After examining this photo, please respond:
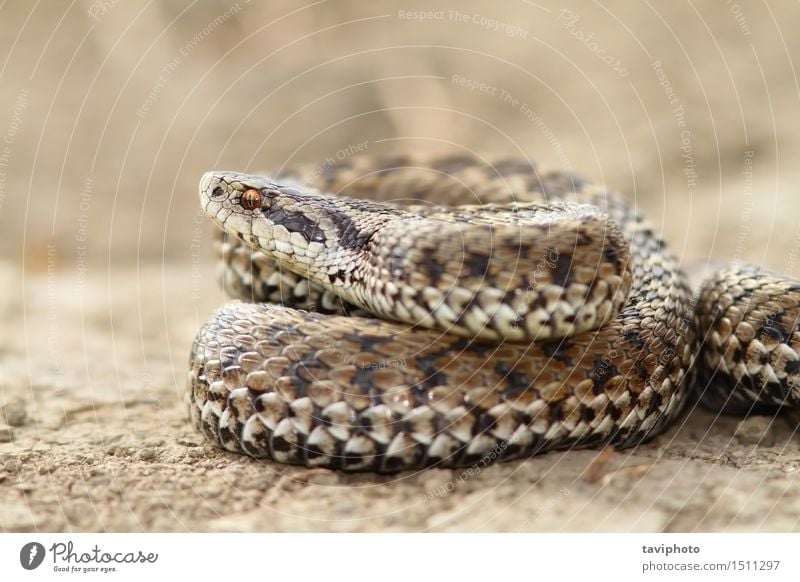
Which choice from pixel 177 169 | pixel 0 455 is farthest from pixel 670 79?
pixel 0 455

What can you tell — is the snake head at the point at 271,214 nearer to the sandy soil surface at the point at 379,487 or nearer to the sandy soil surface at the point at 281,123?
A: the sandy soil surface at the point at 379,487

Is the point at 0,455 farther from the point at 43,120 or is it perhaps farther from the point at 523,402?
the point at 43,120

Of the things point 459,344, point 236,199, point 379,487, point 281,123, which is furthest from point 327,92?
point 379,487
